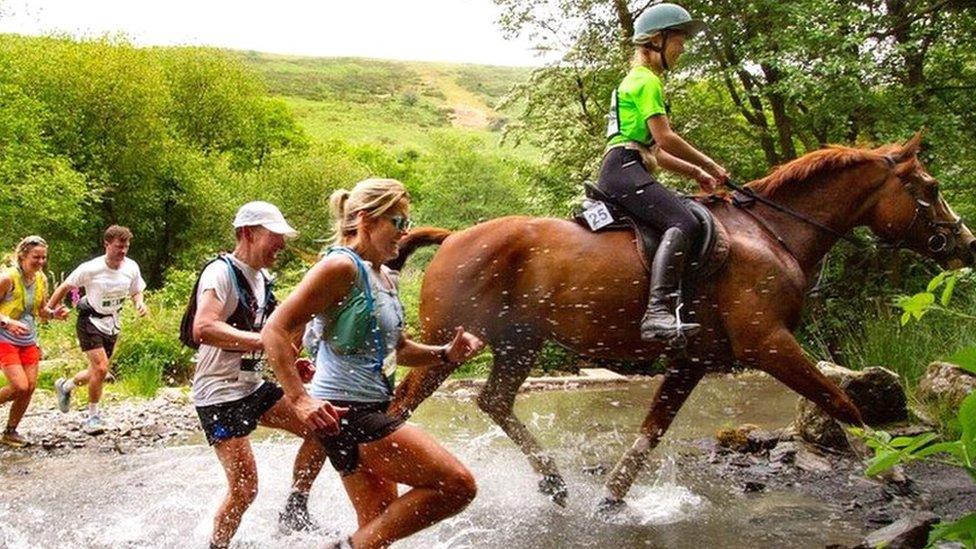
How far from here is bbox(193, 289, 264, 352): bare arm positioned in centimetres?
441

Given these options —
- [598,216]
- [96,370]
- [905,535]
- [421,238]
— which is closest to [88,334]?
[96,370]

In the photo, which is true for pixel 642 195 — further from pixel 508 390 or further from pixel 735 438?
pixel 735 438

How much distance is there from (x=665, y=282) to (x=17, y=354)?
19.9ft

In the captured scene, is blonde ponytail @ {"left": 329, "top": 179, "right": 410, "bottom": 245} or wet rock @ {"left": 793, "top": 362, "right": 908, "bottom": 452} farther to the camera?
wet rock @ {"left": 793, "top": 362, "right": 908, "bottom": 452}

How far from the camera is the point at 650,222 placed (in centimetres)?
609

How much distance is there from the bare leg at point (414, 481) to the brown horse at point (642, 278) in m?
2.63

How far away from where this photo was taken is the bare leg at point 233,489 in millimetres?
4660

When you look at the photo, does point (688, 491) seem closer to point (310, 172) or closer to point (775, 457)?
point (775, 457)

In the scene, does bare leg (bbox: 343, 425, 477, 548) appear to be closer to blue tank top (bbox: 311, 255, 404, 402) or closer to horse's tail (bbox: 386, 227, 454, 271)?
blue tank top (bbox: 311, 255, 404, 402)

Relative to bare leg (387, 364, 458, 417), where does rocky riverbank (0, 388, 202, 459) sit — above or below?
below

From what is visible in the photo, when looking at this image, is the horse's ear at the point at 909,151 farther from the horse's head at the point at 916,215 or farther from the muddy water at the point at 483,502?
the muddy water at the point at 483,502

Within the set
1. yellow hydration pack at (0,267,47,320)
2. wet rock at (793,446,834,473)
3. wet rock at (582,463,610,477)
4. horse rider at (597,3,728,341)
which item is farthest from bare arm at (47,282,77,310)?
wet rock at (793,446,834,473)

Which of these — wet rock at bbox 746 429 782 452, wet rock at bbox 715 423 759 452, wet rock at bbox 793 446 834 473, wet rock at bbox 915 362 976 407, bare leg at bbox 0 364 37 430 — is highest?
wet rock at bbox 915 362 976 407

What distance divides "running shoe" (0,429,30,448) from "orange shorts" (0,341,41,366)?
773 mm
